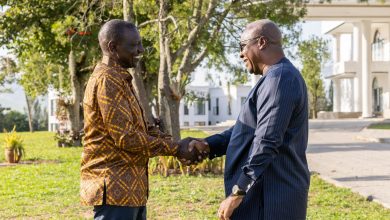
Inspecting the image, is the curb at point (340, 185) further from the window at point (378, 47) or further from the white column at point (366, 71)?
the window at point (378, 47)

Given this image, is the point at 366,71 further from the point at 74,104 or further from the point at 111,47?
the point at 111,47

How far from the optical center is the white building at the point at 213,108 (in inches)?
2552

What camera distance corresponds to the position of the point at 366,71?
45406mm

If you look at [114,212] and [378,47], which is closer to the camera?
[114,212]

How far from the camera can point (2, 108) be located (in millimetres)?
51375

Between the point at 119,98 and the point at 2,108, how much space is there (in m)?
50.2

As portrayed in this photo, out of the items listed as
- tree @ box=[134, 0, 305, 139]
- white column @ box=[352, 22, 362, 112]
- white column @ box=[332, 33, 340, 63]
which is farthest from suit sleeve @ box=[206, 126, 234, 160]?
white column @ box=[332, 33, 340, 63]

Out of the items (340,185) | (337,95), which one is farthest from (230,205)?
(337,95)

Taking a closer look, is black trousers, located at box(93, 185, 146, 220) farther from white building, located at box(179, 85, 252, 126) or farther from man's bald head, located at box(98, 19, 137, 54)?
white building, located at box(179, 85, 252, 126)

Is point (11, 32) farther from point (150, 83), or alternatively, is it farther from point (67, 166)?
point (150, 83)

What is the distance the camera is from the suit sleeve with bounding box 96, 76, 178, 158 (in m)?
3.52

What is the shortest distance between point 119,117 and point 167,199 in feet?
20.3

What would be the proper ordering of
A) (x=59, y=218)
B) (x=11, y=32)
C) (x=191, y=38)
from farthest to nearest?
(x=11, y=32)
(x=191, y=38)
(x=59, y=218)

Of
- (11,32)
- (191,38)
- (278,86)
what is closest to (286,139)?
(278,86)
